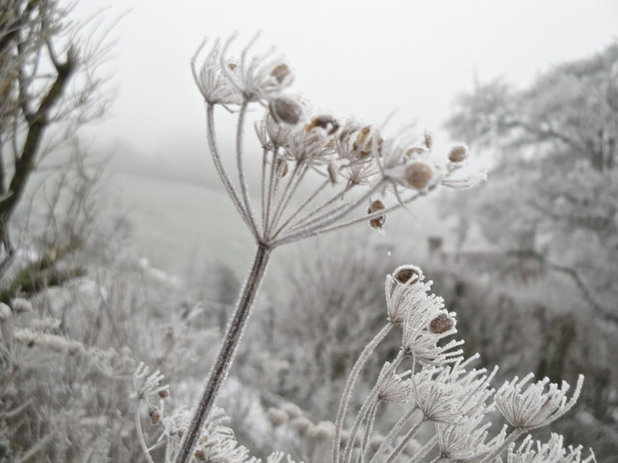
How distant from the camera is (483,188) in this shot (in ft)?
61.8

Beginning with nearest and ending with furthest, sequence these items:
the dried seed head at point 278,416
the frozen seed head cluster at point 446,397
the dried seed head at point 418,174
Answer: the dried seed head at point 418,174 → the frozen seed head cluster at point 446,397 → the dried seed head at point 278,416

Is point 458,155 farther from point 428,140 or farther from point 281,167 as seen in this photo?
point 281,167

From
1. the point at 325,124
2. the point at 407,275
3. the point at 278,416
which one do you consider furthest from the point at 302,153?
the point at 278,416

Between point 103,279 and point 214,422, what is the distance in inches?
86.9

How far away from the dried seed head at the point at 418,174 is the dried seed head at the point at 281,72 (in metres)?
0.25

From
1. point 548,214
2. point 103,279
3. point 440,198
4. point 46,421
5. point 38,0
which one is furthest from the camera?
point 440,198

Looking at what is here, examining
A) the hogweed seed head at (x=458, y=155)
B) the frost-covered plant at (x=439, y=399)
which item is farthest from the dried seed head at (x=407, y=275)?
the hogweed seed head at (x=458, y=155)

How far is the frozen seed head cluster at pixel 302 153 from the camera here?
81 cm

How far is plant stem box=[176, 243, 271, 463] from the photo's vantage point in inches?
35.9

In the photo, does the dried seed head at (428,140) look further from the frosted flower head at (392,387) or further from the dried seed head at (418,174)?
the frosted flower head at (392,387)

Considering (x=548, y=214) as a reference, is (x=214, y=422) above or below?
below

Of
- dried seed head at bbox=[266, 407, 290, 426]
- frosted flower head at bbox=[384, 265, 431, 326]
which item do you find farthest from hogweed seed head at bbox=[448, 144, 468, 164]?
dried seed head at bbox=[266, 407, 290, 426]

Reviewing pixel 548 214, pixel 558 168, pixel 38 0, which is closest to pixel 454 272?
pixel 548 214

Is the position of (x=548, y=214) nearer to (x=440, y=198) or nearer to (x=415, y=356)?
(x=440, y=198)
